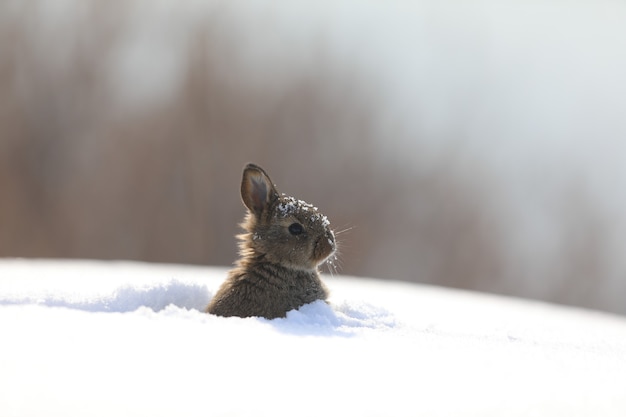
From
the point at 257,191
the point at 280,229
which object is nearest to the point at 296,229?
the point at 280,229

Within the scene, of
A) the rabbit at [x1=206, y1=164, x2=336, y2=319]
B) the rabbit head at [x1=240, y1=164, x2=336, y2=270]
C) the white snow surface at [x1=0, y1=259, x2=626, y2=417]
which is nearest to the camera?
the white snow surface at [x1=0, y1=259, x2=626, y2=417]

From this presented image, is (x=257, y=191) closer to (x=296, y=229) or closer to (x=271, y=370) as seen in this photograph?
(x=296, y=229)

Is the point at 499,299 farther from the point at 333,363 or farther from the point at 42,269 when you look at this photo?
the point at 333,363

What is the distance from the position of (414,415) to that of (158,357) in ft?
2.14

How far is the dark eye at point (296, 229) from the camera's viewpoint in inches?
151

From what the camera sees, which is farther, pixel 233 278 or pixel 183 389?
pixel 233 278

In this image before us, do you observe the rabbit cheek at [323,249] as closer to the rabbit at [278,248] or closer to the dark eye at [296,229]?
the rabbit at [278,248]

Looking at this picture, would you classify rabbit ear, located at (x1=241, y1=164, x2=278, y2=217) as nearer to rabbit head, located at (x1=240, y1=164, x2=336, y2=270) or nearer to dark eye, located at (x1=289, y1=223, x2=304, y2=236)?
rabbit head, located at (x1=240, y1=164, x2=336, y2=270)

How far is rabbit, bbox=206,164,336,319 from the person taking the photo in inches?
143

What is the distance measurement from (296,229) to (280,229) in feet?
0.28

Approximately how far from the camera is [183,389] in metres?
1.66

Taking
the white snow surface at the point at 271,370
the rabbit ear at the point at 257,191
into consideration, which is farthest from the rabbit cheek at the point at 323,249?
the white snow surface at the point at 271,370

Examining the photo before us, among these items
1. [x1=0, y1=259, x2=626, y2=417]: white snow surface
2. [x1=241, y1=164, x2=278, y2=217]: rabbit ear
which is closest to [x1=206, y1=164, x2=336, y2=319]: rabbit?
[x1=241, y1=164, x2=278, y2=217]: rabbit ear

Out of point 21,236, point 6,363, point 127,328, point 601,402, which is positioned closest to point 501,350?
point 601,402
